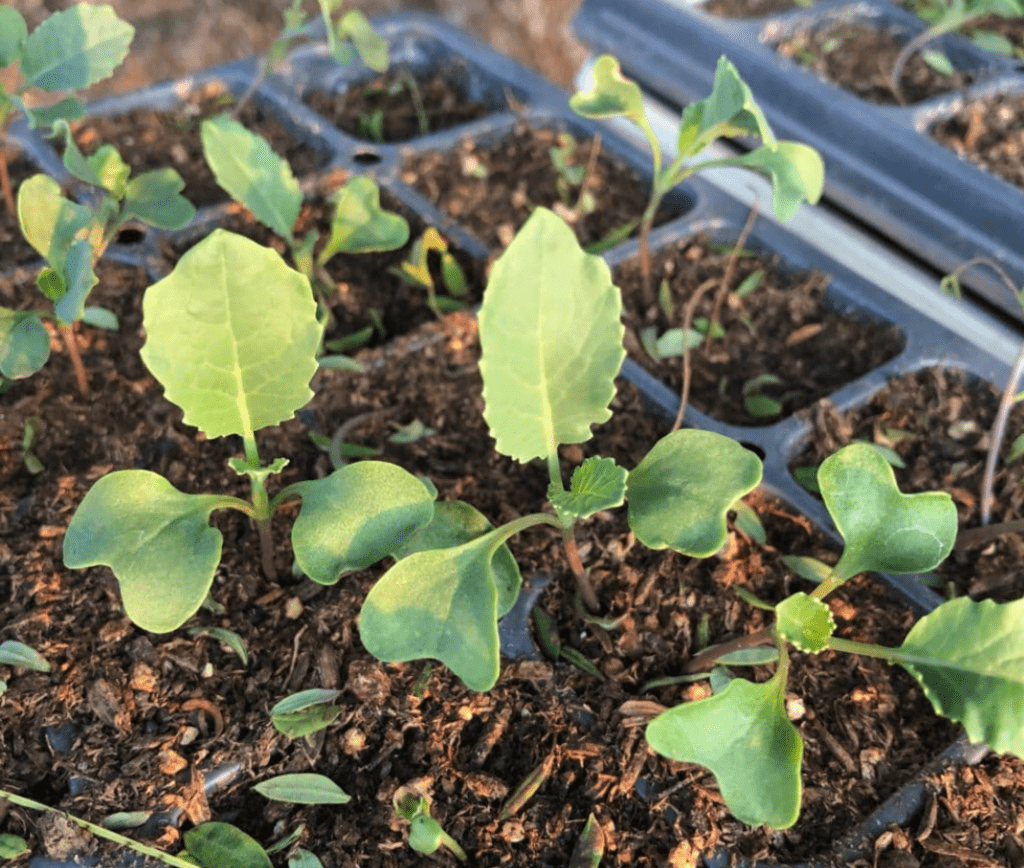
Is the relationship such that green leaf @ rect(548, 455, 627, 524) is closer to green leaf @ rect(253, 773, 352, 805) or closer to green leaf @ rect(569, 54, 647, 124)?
green leaf @ rect(253, 773, 352, 805)

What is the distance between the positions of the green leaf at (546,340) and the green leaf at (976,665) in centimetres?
26

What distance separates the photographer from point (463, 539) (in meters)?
0.72

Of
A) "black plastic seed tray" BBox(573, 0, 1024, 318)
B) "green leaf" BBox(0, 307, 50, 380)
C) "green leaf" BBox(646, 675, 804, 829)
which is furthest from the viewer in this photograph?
"black plastic seed tray" BBox(573, 0, 1024, 318)

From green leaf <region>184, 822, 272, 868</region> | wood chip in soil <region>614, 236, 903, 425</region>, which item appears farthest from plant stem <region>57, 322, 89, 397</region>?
wood chip in soil <region>614, 236, 903, 425</region>

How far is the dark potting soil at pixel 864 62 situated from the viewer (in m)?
1.49

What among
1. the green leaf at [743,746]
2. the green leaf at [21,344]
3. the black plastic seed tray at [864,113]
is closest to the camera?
the green leaf at [743,746]

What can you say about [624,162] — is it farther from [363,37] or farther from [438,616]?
[438,616]

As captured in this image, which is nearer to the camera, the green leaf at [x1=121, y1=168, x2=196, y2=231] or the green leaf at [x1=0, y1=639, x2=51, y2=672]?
the green leaf at [x1=0, y1=639, x2=51, y2=672]

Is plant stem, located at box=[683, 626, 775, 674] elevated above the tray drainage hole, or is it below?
above

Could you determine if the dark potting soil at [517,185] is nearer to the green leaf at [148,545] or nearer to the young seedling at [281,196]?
the young seedling at [281,196]

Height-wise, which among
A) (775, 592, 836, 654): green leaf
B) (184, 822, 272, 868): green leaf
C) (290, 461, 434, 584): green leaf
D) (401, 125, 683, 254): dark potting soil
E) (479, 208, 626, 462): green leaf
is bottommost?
(184, 822, 272, 868): green leaf

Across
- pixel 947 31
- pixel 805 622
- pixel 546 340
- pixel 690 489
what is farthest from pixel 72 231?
A: pixel 947 31

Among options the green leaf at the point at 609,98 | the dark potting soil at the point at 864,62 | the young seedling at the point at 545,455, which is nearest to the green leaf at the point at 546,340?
the young seedling at the point at 545,455

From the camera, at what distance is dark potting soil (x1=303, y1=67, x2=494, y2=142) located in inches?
56.2
